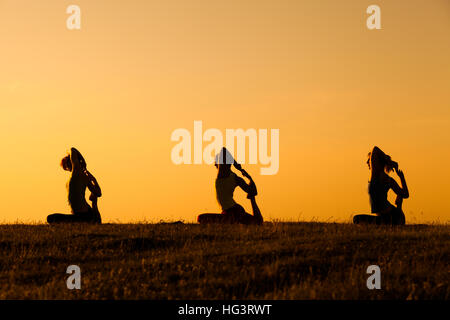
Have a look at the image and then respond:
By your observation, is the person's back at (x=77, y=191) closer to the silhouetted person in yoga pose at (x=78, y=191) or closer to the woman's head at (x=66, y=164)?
the silhouetted person in yoga pose at (x=78, y=191)

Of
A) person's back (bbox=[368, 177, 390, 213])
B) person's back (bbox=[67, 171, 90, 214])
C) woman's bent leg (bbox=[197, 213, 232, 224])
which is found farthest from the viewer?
person's back (bbox=[67, 171, 90, 214])

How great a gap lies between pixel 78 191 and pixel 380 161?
10.1 metres

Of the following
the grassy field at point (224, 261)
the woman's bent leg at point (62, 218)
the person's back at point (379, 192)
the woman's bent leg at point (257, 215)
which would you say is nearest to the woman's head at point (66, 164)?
the woman's bent leg at point (62, 218)

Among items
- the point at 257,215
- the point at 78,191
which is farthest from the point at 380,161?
the point at 78,191

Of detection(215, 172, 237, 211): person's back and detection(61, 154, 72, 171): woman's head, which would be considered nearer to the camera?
detection(215, 172, 237, 211): person's back

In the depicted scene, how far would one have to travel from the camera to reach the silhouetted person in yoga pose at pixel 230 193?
73.7 feet

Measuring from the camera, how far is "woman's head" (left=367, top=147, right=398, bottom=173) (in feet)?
73.9

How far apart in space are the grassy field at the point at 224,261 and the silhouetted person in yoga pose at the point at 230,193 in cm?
128

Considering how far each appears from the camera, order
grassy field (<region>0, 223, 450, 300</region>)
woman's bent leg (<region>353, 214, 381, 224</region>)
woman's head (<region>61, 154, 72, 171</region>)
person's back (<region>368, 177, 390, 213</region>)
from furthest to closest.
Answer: woman's head (<region>61, 154, 72, 171</region>)
woman's bent leg (<region>353, 214, 381, 224</region>)
person's back (<region>368, 177, 390, 213</region>)
grassy field (<region>0, 223, 450, 300</region>)

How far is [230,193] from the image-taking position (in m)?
22.5

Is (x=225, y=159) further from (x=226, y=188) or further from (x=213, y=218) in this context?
(x=213, y=218)

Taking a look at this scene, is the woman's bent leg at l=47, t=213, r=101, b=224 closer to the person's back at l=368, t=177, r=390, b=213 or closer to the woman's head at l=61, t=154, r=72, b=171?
the woman's head at l=61, t=154, r=72, b=171

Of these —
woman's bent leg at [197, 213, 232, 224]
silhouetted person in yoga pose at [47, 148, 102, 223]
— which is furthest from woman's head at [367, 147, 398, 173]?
silhouetted person in yoga pose at [47, 148, 102, 223]
